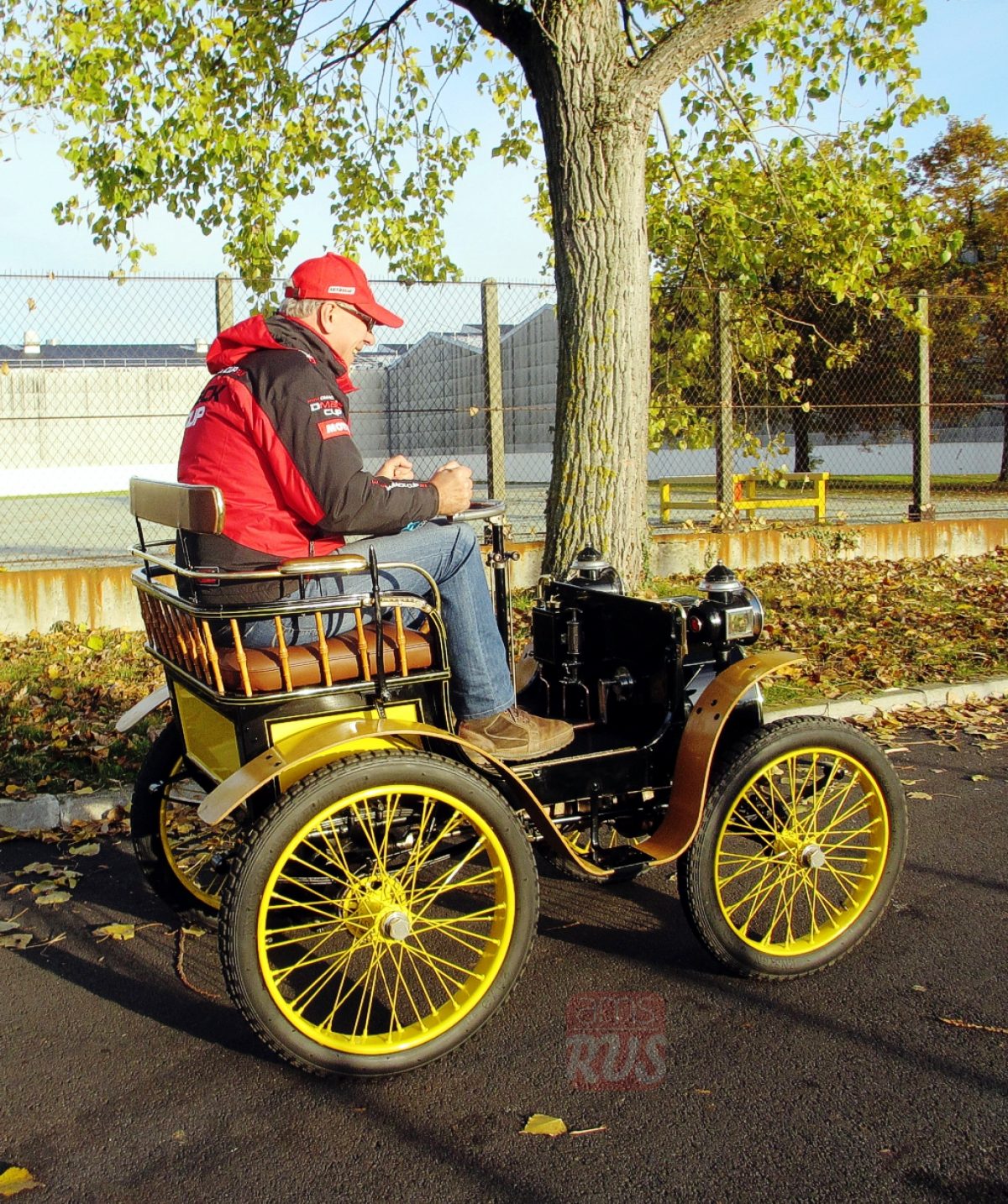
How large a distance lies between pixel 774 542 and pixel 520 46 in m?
5.00

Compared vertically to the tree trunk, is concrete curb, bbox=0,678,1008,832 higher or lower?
lower

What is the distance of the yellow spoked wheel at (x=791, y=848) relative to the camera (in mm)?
3291

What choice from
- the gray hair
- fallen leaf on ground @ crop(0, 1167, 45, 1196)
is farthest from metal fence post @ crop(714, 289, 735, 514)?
fallen leaf on ground @ crop(0, 1167, 45, 1196)

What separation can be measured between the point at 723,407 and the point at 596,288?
3746 millimetres

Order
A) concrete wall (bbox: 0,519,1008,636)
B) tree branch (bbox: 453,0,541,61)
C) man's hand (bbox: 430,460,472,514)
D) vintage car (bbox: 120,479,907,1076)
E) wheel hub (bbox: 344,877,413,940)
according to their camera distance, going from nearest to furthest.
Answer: vintage car (bbox: 120,479,907,1076), wheel hub (bbox: 344,877,413,940), man's hand (bbox: 430,460,472,514), tree branch (bbox: 453,0,541,61), concrete wall (bbox: 0,519,1008,636)

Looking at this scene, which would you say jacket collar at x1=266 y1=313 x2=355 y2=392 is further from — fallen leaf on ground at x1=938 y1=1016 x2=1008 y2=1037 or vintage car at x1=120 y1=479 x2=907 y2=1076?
fallen leaf on ground at x1=938 y1=1016 x2=1008 y2=1037

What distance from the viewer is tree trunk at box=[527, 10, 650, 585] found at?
21.2ft

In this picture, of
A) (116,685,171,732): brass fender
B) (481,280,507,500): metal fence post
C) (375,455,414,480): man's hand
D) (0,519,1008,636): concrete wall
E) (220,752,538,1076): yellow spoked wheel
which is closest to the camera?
(220,752,538,1076): yellow spoked wheel

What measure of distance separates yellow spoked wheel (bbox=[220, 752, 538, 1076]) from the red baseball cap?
1.33 m

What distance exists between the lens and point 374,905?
3.03m

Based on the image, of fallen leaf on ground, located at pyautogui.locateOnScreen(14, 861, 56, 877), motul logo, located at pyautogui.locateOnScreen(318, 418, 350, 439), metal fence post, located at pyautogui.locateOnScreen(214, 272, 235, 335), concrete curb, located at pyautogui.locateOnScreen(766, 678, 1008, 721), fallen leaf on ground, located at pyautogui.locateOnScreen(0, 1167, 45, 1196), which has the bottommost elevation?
fallen leaf on ground, located at pyautogui.locateOnScreen(0, 1167, 45, 1196)

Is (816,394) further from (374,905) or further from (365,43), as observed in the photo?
(374,905)

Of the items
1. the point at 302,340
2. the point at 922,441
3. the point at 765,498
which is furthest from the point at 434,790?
the point at 765,498

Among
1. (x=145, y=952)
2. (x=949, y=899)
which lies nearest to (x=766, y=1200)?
(x=949, y=899)
